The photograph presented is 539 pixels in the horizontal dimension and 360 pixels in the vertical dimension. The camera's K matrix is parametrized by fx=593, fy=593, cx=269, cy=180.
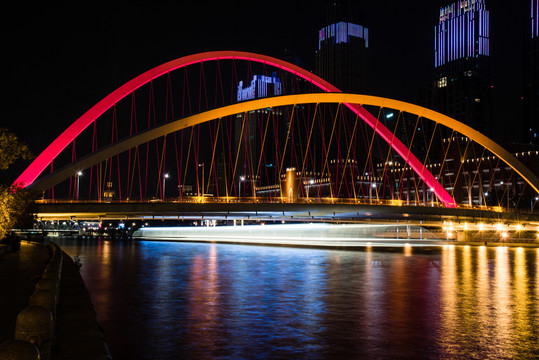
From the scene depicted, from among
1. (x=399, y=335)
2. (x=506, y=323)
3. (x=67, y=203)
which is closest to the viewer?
(x=399, y=335)

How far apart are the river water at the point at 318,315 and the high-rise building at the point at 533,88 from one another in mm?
144995

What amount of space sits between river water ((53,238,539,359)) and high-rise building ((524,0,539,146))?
476ft

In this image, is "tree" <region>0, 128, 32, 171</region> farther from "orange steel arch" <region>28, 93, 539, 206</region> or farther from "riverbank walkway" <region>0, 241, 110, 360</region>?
"orange steel arch" <region>28, 93, 539, 206</region>

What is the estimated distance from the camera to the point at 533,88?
157125 mm

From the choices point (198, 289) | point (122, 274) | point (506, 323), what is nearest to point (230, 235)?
point (122, 274)

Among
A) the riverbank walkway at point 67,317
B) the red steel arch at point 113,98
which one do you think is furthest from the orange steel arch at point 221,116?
the riverbank walkway at point 67,317

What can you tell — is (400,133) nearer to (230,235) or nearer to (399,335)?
(230,235)

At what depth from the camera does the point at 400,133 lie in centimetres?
17262

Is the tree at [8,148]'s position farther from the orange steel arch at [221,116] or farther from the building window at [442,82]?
the building window at [442,82]

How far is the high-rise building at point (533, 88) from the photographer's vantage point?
15412 cm

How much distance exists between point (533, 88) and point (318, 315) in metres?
163

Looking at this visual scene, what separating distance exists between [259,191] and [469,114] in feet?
241

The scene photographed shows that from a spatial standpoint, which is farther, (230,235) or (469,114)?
→ (469,114)

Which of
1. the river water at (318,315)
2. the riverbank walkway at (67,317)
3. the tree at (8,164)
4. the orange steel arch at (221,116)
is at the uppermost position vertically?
the orange steel arch at (221,116)
